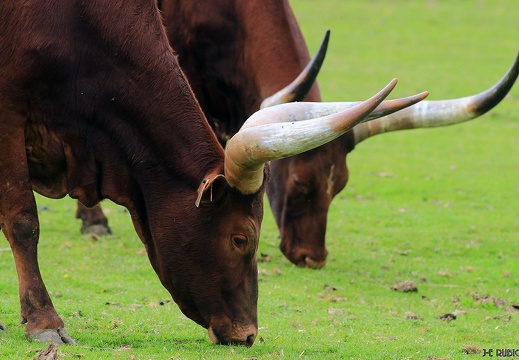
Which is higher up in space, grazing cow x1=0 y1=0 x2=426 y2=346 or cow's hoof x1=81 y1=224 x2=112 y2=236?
grazing cow x1=0 y1=0 x2=426 y2=346

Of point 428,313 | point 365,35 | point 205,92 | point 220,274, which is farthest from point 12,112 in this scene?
point 365,35

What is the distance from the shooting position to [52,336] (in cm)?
609

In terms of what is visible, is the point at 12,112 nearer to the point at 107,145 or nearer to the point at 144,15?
the point at 107,145

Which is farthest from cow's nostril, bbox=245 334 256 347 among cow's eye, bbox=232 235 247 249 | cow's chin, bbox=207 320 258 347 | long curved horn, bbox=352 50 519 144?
long curved horn, bbox=352 50 519 144

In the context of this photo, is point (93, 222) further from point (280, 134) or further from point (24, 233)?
point (280, 134)

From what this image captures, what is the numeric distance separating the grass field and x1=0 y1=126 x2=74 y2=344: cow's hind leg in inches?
6.1

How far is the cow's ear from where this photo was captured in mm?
6090

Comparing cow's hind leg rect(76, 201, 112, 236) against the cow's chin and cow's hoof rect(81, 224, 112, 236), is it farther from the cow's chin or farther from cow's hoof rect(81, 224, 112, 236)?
the cow's chin

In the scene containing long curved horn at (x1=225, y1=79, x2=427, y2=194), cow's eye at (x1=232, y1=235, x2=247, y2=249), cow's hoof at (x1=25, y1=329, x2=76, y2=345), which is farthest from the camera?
cow's eye at (x1=232, y1=235, x2=247, y2=249)

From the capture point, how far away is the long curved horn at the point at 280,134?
5.65m

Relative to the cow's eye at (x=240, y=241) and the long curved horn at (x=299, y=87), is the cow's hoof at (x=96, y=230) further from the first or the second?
the cow's eye at (x=240, y=241)

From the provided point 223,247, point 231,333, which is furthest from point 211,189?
point 231,333

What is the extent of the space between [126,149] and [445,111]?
3.35 meters

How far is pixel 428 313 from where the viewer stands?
849 cm
